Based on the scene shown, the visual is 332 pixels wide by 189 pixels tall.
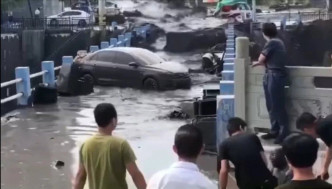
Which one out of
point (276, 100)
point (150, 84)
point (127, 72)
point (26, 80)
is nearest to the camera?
point (276, 100)

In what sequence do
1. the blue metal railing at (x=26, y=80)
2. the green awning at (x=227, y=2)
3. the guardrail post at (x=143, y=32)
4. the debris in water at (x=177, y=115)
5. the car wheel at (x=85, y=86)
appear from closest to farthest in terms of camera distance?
the debris in water at (x=177, y=115), the blue metal railing at (x=26, y=80), the car wheel at (x=85, y=86), the guardrail post at (x=143, y=32), the green awning at (x=227, y=2)

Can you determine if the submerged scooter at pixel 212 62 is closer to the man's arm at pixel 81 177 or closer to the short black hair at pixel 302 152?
the man's arm at pixel 81 177

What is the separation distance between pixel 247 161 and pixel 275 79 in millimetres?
3348

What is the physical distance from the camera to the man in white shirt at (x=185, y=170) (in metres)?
3.81

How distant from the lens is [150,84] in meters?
21.9

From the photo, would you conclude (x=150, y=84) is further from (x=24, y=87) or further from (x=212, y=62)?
(x=212, y=62)

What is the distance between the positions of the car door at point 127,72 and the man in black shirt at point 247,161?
15.8 m

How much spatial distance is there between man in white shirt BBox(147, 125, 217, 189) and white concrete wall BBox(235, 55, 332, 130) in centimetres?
525

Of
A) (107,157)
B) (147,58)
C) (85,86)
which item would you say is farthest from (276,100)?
(147,58)

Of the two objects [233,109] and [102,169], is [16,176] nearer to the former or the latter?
[233,109]

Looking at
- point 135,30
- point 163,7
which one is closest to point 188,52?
point 135,30

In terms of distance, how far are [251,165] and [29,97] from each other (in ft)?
38.9

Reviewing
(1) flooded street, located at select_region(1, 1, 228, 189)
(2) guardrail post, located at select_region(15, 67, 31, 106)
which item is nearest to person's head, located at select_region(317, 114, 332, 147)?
(1) flooded street, located at select_region(1, 1, 228, 189)

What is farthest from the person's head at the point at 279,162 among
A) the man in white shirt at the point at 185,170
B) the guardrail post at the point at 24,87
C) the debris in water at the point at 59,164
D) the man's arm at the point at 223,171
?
the guardrail post at the point at 24,87
